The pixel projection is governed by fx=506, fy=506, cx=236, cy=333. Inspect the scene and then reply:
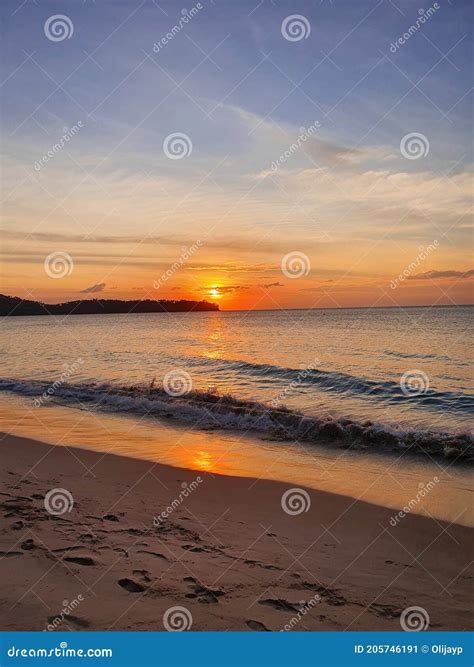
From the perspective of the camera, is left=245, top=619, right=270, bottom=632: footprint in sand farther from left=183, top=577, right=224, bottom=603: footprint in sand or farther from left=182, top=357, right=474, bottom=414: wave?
left=182, top=357, right=474, bottom=414: wave

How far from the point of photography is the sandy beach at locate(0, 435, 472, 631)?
388cm

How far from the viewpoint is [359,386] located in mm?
A: 17844

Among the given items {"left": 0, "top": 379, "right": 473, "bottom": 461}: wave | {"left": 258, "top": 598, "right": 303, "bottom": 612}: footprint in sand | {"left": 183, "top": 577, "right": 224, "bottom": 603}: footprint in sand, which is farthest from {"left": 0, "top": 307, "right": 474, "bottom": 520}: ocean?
{"left": 183, "top": 577, "right": 224, "bottom": 603}: footprint in sand

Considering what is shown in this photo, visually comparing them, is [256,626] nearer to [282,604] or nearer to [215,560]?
[282,604]

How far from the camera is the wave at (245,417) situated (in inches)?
401

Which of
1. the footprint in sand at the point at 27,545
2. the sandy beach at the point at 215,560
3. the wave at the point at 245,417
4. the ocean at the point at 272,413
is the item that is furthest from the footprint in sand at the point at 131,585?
the wave at the point at 245,417

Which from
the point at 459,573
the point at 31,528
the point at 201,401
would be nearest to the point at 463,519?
the point at 459,573

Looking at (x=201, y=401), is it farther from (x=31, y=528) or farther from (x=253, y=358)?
(x=253, y=358)

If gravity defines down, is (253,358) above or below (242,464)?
above

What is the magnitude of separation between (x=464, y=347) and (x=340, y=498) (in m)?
27.7

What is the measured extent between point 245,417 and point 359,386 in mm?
6516

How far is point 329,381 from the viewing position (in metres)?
18.7

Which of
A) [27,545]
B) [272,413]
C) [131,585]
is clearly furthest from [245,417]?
[131,585]

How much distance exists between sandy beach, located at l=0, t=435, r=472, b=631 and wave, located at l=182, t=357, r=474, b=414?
918 cm
